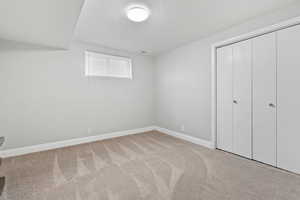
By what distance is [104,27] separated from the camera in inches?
103

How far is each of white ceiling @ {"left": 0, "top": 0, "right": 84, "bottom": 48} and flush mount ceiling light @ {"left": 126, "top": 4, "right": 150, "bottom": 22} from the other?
718mm

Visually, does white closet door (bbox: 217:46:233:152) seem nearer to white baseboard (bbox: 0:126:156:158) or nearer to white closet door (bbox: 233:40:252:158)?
white closet door (bbox: 233:40:252:158)

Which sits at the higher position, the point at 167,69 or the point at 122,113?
the point at 167,69

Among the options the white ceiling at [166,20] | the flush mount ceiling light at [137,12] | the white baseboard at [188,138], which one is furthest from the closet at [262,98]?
the flush mount ceiling light at [137,12]

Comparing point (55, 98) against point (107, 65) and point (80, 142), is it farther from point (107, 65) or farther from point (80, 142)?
point (107, 65)

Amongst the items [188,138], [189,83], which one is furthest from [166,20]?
[188,138]

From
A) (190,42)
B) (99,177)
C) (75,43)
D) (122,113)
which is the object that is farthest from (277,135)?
(75,43)

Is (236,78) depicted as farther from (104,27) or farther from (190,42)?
(104,27)

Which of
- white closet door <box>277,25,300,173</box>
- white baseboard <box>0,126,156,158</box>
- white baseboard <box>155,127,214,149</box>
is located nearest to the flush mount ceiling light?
white closet door <box>277,25,300,173</box>

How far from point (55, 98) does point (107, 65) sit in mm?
1501

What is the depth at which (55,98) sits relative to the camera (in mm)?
3049

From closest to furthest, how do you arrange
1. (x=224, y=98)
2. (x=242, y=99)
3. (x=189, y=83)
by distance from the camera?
1. (x=242, y=99)
2. (x=224, y=98)
3. (x=189, y=83)

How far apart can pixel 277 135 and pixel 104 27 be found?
352cm

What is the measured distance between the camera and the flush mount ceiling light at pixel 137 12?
200cm
